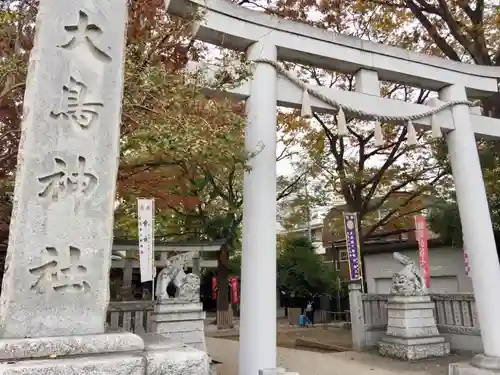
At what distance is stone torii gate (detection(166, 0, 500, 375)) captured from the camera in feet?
18.0

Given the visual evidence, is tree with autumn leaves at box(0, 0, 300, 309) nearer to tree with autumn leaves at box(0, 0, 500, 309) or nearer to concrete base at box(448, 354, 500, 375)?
tree with autumn leaves at box(0, 0, 500, 309)

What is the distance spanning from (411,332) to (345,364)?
1.90 metres

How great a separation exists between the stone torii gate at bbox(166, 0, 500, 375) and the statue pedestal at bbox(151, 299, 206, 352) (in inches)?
102

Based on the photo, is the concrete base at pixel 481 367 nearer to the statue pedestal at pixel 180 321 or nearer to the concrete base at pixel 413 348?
the concrete base at pixel 413 348

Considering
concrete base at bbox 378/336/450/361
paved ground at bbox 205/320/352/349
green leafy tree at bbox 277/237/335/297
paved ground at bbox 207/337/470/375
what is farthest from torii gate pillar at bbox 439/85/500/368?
green leafy tree at bbox 277/237/335/297

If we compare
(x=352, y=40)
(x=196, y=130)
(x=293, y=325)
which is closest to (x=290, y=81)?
(x=352, y=40)

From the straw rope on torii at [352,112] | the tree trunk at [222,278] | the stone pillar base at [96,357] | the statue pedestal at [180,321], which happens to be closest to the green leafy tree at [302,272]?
the tree trunk at [222,278]

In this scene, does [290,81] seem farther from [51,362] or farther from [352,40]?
[51,362]

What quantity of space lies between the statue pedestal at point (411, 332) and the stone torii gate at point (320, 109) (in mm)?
2788

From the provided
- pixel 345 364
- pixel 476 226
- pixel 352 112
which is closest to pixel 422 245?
pixel 345 364

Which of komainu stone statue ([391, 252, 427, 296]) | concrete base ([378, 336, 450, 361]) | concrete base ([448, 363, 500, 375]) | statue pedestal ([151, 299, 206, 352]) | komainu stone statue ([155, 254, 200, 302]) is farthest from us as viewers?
komainu stone statue ([391, 252, 427, 296])

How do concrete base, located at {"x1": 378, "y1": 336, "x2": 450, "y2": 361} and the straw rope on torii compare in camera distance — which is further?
concrete base, located at {"x1": 378, "y1": 336, "x2": 450, "y2": 361}

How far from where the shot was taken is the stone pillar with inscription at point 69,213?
2465 mm

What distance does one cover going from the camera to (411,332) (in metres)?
9.38
